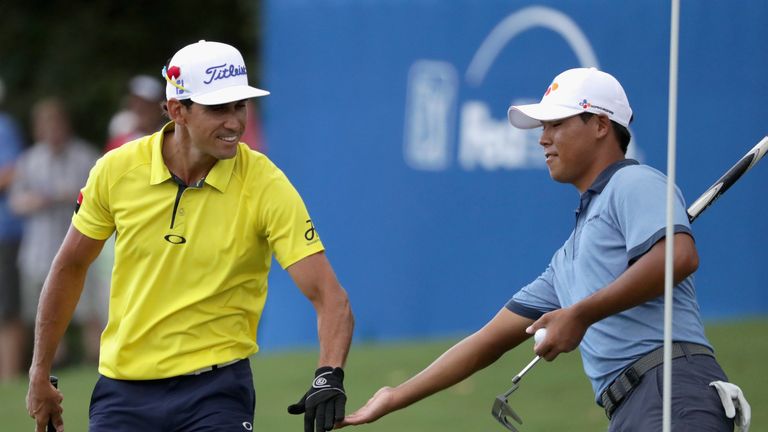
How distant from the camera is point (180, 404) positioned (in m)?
5.64

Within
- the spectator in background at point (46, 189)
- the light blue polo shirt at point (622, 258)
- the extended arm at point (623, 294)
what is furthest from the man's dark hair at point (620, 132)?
Result: the spectator in background at point (46, 189)

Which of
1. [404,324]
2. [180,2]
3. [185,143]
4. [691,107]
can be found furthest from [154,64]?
[185,143]

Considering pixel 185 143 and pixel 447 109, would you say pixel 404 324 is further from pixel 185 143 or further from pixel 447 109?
pixel 185 143

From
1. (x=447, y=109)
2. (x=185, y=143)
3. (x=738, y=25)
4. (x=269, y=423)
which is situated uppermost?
(x=738, y=25)

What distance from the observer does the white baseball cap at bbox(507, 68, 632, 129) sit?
17.4 feet

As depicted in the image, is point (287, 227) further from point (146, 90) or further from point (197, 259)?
point (146, 90)

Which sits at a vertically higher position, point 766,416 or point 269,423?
point 766,416

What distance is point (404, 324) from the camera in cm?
1308

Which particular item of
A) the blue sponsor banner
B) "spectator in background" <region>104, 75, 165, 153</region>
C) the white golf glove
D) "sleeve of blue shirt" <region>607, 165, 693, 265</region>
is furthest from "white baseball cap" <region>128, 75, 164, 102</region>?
the white golf glove

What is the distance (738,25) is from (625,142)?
6202 millimetres

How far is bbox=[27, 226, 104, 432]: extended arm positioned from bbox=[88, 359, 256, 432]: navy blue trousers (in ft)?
0.96

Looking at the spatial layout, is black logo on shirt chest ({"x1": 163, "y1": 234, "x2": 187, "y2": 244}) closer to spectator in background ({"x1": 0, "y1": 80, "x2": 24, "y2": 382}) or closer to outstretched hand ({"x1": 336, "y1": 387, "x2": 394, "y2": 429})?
outstretched hand ({"x1": 336, "y1": 387, "x2": 394, "y2": 429})

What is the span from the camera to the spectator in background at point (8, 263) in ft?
42.9

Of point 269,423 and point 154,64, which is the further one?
point 154,64
